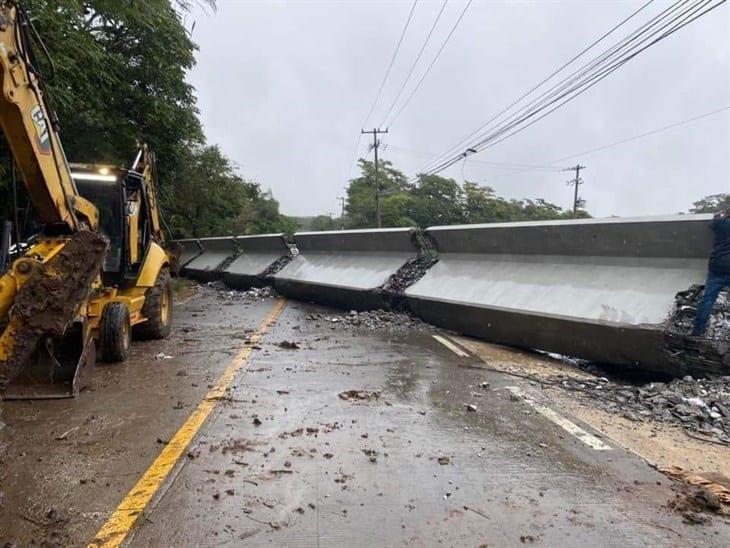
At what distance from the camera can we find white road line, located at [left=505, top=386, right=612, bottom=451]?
15.2ft

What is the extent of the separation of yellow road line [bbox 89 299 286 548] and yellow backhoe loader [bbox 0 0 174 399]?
1449mm

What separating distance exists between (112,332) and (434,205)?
58202 millimetres

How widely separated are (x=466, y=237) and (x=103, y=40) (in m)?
Result: 12.0

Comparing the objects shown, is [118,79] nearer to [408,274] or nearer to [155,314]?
[155,314]

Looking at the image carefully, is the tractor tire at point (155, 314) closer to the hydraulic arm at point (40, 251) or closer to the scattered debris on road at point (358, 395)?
the hydraulic arm at point (40, 251)

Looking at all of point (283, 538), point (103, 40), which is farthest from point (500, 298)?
point (103, 40)

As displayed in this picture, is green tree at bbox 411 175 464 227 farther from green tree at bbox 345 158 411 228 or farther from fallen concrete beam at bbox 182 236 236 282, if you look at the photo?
fallen concrete beam at bbox 182 236 236 282

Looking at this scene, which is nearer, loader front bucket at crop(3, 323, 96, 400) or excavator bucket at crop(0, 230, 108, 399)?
excavator bucket at crop(0, 230, 108, 399)

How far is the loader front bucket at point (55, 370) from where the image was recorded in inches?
233

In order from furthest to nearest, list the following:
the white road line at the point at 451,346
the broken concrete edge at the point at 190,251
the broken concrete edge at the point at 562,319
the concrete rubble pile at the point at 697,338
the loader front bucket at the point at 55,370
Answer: the broken concrete edge at the point at 190,251
the white road line at the point at 451,346
the broken concrete edge at the point at 562,319
the loader front bucket at the point at 55,370
the concrete rubble pile at the point at 697,338

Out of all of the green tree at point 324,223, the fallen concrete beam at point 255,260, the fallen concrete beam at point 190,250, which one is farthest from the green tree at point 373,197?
the fallen concrete beam at point 255,260

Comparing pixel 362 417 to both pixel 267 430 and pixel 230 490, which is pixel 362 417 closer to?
pixel 267 430

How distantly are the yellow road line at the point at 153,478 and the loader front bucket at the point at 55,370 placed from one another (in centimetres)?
137

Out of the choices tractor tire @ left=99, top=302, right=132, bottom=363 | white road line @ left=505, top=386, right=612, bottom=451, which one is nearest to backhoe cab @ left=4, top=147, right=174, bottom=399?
tractor tire @ left=99, top=302, right=132, bottom=363
